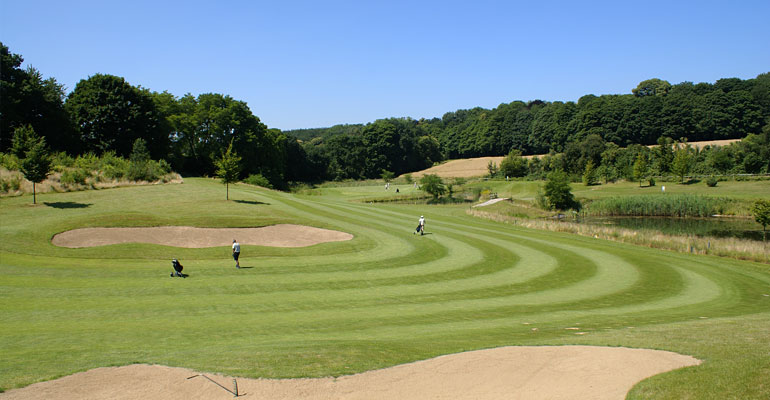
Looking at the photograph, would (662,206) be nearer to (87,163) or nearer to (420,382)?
(420,382)

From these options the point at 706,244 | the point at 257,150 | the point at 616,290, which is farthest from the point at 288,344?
Answer: the point at 257,150

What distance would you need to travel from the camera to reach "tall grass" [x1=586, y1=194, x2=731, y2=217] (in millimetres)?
60850

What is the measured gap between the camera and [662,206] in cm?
6297

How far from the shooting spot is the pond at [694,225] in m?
46.2

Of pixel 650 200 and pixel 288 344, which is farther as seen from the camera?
pixel 650 200

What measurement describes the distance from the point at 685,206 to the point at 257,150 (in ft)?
258

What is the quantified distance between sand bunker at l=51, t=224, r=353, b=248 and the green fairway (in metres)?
1.11

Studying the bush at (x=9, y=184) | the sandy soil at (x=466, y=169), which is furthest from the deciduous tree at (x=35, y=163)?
the sandy soil at (x=466, y=169)

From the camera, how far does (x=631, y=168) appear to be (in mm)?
93000

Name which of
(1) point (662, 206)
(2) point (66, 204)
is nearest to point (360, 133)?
(1) point (662, 206)

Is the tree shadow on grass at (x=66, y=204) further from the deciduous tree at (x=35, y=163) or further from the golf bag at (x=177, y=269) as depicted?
the golf bag at (x=177, y=269)

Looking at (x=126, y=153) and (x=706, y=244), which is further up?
(x=126, y=153)

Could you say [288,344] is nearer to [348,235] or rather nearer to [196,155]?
[348,235]

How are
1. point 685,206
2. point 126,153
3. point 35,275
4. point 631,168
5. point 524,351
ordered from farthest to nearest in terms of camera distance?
point 631,168 → point 126,153 → point 685,206 → point 35,275 → point 524,351
